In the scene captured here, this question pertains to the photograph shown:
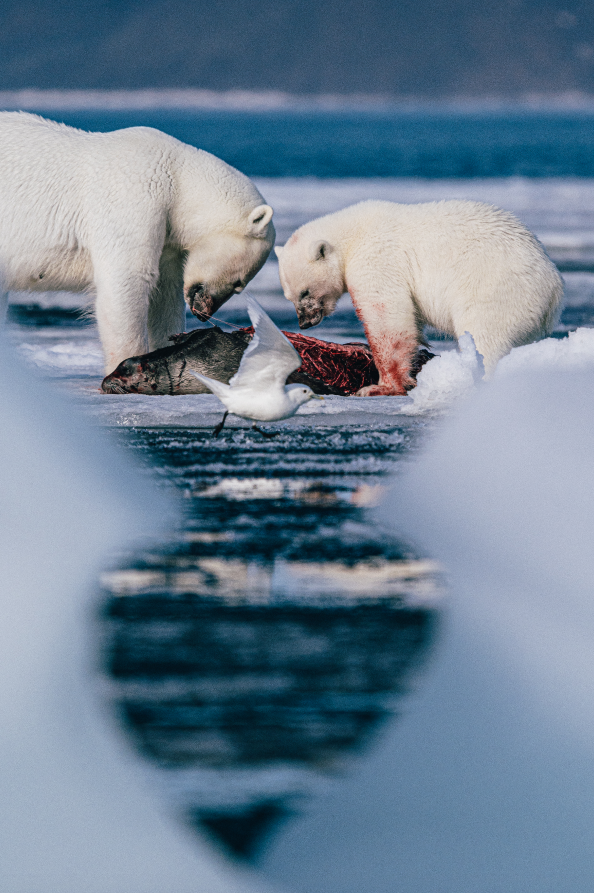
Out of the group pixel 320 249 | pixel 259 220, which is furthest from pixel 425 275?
pixel 259 220

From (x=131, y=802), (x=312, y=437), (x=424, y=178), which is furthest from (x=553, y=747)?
(x=424, y=178)

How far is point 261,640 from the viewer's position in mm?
2871

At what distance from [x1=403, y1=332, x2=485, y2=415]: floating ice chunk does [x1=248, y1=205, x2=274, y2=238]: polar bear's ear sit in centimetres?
110

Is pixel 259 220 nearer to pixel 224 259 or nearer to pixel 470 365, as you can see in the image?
pixel 224 259

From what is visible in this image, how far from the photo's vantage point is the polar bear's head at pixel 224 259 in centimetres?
567

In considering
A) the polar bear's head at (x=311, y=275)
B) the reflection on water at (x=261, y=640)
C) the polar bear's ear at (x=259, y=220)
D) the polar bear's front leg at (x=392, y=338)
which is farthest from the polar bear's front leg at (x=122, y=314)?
the reflection on water at (x=261, y=640)

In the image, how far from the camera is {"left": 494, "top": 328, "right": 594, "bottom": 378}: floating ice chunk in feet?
15.3

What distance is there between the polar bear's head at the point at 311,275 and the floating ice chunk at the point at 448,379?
36.3 inches

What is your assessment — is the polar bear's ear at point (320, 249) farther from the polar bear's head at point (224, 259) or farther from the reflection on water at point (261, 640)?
the reflection on water at point (261, 640)

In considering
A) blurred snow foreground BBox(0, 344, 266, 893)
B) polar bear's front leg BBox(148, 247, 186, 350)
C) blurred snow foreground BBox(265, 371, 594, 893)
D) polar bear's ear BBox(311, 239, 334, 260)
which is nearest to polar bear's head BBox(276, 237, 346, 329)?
polar bear's ear BBox(311, 239, 334, 260)

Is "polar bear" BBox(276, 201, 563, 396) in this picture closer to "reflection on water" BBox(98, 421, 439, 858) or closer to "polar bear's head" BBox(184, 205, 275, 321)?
"polar bear's head" BBox(184, 205, 275, 321)

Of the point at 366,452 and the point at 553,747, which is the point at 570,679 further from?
the point at 366,452

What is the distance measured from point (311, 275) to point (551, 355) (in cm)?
154

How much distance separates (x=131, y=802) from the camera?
7.66 feet
